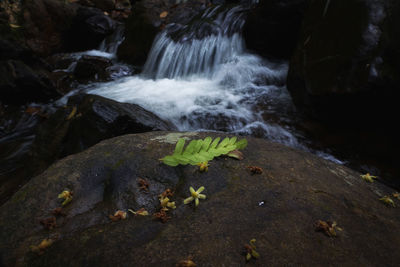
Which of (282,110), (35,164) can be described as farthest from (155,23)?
(35,164)

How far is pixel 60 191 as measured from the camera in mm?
2062

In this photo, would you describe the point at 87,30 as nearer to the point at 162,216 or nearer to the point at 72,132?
the point at 72,132

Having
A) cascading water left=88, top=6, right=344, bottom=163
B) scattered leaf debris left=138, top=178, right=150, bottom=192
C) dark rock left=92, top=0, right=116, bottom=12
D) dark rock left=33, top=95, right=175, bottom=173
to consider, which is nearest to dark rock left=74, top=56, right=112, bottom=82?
cascading water left=88, top=6, right=344, bottom=163

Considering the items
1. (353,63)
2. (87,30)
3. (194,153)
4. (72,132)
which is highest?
(87,30)

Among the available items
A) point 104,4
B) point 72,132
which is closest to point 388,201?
point 72,132

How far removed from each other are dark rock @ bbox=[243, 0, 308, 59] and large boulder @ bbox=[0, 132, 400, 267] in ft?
19.8

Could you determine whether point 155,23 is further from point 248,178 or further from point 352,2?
point 248,178

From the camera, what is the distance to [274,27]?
24.0ft

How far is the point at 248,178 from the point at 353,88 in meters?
3.16

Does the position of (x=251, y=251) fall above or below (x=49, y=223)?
above

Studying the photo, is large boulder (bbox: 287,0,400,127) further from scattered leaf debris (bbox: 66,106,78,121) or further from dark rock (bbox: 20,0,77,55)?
dark rock (bbox: 20,0,77,55)

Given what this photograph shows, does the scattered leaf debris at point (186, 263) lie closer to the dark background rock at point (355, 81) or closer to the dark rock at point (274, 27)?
the dark background rock at point (355, 81)

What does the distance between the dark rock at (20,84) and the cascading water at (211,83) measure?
155cm

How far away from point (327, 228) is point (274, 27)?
7143mm
